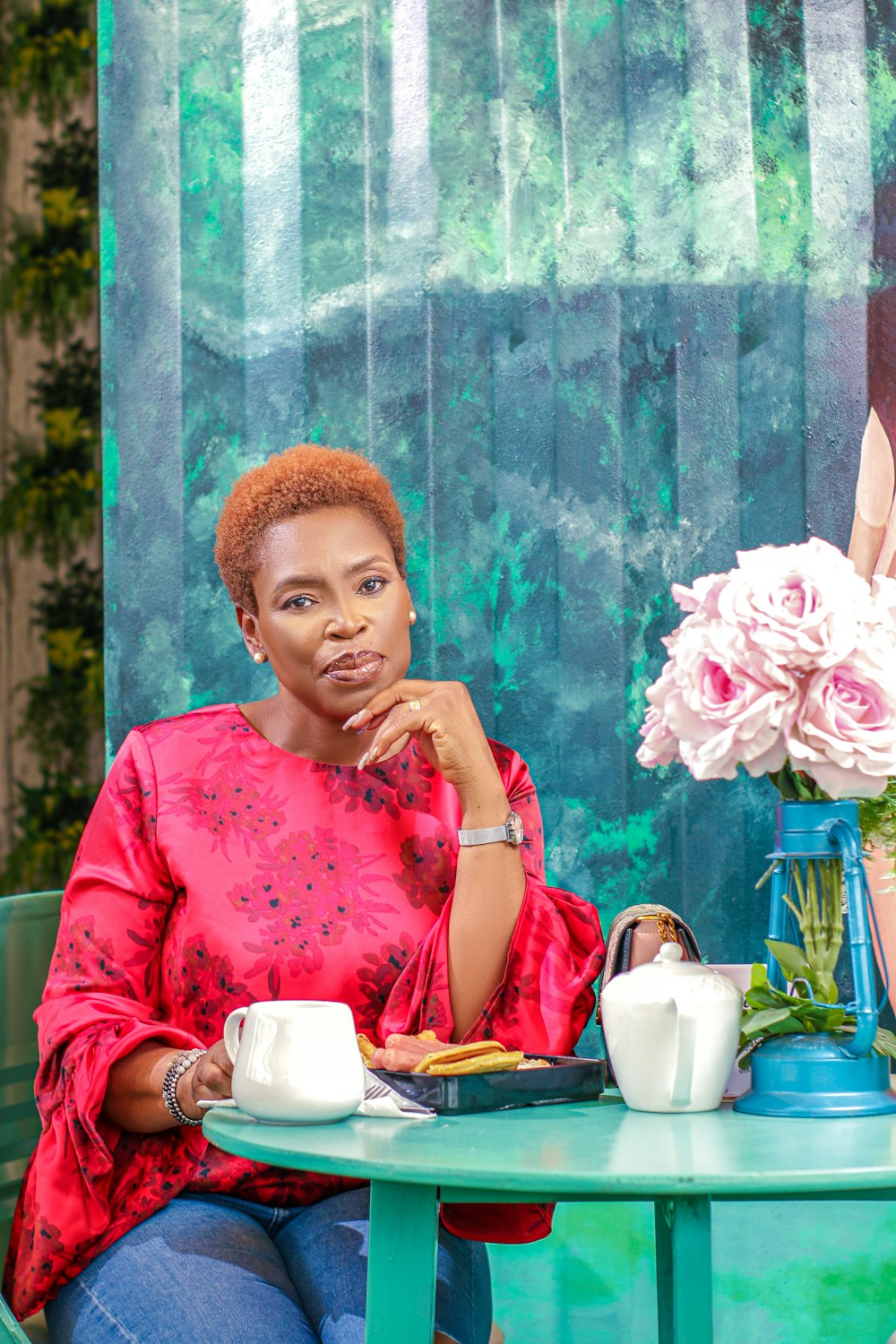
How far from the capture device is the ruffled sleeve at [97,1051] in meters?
1.51

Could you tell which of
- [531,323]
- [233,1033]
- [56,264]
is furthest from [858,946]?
[56,264]

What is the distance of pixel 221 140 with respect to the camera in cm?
219

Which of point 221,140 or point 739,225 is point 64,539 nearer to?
point 221,140

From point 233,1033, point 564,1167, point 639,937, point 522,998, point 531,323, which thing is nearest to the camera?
point 564,1167

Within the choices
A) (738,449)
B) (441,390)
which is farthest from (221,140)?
(738,449)

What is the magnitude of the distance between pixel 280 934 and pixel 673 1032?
1.89 ft

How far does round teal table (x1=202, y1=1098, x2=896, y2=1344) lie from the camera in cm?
100

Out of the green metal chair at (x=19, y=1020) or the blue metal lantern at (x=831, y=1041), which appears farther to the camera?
the green metal chair at (x=19, y=1020)

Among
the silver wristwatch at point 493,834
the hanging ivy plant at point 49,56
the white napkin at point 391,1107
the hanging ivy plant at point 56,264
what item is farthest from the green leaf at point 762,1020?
the hanging ivy plant at point 49,56

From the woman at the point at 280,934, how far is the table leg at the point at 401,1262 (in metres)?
0.28

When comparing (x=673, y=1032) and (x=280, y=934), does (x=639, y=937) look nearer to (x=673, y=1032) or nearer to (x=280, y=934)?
(x=673, y=1032)

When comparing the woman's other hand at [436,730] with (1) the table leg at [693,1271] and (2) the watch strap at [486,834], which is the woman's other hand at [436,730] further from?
(1) the table leg at [693,1271]

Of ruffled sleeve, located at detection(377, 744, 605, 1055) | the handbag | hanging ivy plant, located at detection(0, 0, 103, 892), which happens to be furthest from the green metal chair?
hanging ivy plant, located at detection(0, 0, 103, 892)

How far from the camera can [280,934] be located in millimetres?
1645
